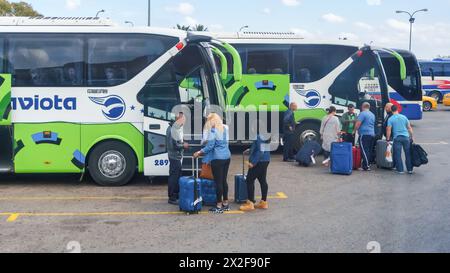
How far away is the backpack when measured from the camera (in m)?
12.0

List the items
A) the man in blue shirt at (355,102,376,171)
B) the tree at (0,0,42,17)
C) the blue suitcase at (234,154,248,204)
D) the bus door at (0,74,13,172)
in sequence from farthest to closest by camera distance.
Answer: the tree at (0,0,42,17), the man in blue shirt at (355,102,376,171), the bus door at (0,74,13,172), the blue suitcase at (234,154,248,204)

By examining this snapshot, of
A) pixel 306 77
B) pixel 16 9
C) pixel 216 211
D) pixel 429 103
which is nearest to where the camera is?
pixel 216 211

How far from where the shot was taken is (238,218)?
26.8ft

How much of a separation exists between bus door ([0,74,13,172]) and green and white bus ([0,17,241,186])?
0.02m

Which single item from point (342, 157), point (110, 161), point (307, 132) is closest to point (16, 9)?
point (307, 132)

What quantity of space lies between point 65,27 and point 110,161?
2.81 metres

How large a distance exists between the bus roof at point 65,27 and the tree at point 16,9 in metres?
34.1

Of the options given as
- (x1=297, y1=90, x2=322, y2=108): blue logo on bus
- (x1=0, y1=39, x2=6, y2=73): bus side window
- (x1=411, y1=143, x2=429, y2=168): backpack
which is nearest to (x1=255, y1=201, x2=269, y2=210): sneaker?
(x1=411, y1=143, x2=429, y2=168): backpack

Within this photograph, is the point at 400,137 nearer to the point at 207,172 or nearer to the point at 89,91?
the point at 207,172

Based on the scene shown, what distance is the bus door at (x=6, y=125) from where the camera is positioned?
10227mm

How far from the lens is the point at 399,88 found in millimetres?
21812

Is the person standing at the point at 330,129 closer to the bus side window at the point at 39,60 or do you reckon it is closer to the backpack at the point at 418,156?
the backpack at the point at 418,156

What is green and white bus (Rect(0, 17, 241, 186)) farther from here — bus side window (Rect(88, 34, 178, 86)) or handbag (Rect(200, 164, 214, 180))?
handbag (Rect(200, 164, 214, 180))

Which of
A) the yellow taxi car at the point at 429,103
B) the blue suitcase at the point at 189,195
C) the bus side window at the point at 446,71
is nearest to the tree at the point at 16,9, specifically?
the yellow taxi car at the point at 429,103
